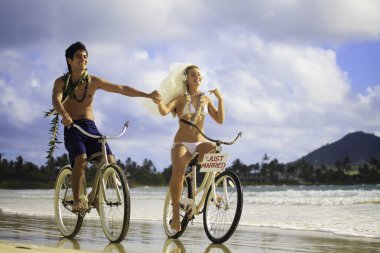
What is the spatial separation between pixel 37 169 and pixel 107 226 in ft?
428

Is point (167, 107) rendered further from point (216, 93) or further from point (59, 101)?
point (59, 101)

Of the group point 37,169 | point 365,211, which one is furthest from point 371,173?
point 365,211

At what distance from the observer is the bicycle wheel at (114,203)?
218 inches

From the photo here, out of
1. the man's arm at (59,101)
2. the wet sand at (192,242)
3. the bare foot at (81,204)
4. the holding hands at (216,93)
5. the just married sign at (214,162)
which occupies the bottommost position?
the wet sand at (192,242)

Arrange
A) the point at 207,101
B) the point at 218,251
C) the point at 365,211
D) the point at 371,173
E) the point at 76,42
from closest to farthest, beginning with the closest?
the point at 218,251 < the point at 76,42 < the point at 207,101 < the point at 365,211 < the point at 371,173

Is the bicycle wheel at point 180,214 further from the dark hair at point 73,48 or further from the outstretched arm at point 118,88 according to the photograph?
the dark hair at point 73,48

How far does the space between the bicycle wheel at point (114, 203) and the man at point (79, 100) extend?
0.24 meters

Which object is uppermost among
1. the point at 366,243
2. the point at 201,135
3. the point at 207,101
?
the point at 207,101

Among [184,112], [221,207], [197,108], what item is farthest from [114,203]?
[197,108]

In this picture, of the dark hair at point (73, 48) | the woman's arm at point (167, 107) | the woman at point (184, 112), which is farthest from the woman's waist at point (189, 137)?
the dark hair at point (73, 48)

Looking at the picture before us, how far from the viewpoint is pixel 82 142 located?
604cm

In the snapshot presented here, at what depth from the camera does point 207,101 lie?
258 inches

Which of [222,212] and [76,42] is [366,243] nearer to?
[222,212]

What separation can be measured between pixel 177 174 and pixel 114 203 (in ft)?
3.01
